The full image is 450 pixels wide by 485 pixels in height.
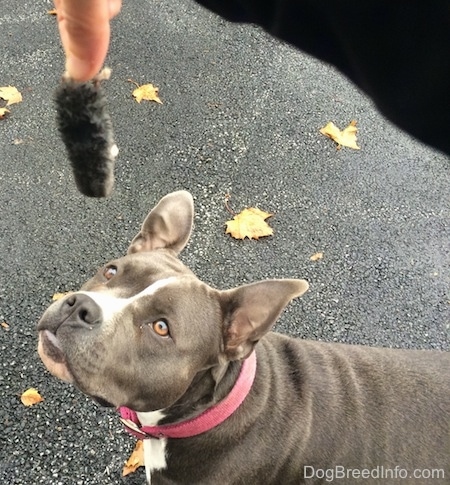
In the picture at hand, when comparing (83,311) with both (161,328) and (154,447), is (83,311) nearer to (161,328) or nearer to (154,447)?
(161,328)

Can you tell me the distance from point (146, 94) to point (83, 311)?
3454 millimetres

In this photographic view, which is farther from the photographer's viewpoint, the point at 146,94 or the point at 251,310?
the point at 146,94

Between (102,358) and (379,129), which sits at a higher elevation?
(102,358)

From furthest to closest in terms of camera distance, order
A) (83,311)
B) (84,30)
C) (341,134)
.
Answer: (341,134) → (83,311) → (84,30)

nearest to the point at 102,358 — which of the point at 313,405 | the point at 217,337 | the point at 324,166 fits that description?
the point at 217,337

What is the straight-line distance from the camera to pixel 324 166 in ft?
17.1

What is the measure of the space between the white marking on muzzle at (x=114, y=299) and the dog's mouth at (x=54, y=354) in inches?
8.3

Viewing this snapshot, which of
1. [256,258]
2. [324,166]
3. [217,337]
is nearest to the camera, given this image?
[217,337]

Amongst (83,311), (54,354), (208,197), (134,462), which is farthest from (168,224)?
(208,197)

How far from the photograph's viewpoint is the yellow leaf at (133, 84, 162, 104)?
5469mm

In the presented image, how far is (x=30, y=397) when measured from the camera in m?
3.62

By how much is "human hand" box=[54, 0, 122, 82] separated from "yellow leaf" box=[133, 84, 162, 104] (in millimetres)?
4330

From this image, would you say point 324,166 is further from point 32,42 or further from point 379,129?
point 32,42

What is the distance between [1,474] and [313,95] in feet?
13.4
